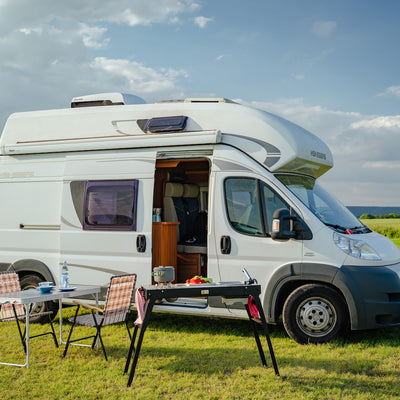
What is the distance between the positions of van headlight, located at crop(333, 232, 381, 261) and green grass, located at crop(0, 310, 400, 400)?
1.07 m

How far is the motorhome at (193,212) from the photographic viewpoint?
6.42m

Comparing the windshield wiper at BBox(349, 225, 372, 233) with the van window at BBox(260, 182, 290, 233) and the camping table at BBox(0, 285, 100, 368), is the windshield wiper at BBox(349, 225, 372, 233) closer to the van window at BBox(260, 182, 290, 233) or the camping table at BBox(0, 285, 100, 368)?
the van window at BBox(260, 182, 290, 233)

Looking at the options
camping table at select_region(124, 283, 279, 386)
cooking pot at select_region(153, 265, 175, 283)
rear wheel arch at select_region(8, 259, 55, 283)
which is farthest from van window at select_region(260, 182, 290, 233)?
rear wheel arch at select_region(8, 259, 55, 283)

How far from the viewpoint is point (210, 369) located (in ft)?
18.6

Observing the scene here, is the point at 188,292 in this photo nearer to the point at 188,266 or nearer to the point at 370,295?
the point at 370,295

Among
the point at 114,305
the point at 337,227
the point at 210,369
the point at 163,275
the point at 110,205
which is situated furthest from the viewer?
the point at 110,205

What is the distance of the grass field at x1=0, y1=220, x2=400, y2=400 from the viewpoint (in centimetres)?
500

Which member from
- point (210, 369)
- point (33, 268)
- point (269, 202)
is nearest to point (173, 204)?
point (269, 202)

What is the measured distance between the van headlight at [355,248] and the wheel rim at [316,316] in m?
0.66

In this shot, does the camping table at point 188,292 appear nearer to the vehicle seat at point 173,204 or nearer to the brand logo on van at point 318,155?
the brand logo on van at point 318,155

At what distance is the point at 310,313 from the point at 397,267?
1178 millimetres

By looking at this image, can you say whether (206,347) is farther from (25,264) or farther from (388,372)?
(25,264)

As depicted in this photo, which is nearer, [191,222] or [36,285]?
[36,285]

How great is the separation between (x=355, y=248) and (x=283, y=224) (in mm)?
897
